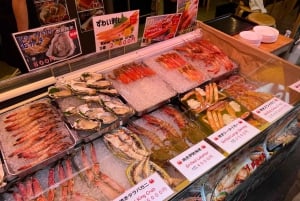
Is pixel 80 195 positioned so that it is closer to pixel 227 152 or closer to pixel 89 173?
pixel 89 173

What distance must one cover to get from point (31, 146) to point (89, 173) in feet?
0.96

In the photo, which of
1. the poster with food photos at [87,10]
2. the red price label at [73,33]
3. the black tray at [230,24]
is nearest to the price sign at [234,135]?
the red price label at [73,33]

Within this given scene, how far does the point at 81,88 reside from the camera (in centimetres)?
142

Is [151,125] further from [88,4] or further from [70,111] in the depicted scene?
[88,4]

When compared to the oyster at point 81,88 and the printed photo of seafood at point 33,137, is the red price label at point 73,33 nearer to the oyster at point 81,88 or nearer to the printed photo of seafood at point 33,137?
the oyster at point 81,88

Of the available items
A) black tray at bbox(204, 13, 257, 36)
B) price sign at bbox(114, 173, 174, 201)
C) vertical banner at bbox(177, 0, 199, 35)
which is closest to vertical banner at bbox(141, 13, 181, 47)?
vertical banner at bbox(177, 0, 199, 35)

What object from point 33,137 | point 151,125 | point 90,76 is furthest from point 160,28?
point 33,137

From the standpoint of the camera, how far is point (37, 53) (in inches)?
51.2

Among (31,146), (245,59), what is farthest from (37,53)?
(245,59)

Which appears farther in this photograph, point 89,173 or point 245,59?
point 245,59

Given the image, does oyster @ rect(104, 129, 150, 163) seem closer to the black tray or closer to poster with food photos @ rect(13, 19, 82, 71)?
poster with food photos @ rect(13, 19, 82, 71)

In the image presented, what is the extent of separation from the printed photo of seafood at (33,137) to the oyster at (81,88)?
0.50 feet

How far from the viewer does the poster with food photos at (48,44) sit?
1234 mm

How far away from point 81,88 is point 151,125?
444 millimetres
